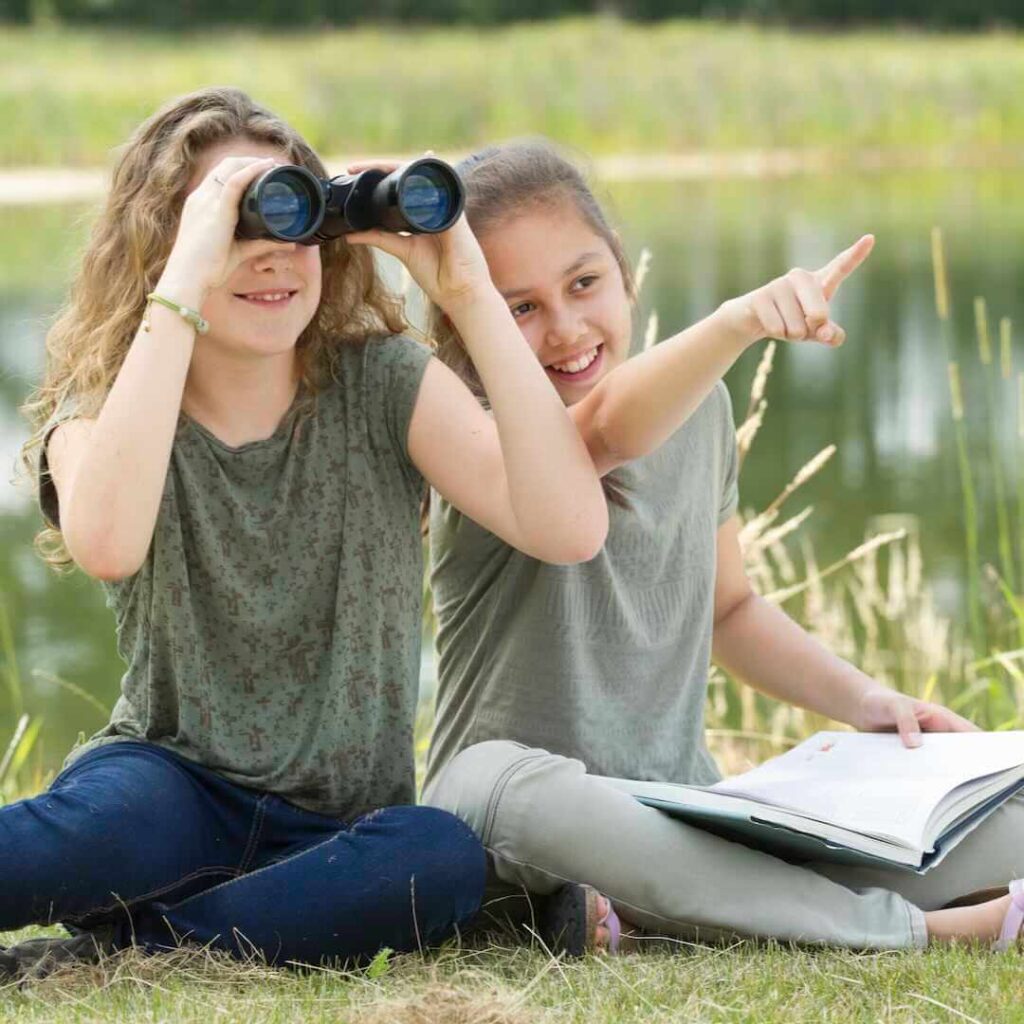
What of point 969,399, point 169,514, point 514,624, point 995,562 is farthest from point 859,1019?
point 969,399

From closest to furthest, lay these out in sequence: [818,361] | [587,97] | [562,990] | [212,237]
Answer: [562,990], [212,237], [818,361], [587,97]

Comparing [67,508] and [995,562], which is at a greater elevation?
[67,508]

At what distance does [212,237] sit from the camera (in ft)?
5.43

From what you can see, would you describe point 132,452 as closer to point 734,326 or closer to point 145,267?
point 145,267

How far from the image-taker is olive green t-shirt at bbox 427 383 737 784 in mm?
1887

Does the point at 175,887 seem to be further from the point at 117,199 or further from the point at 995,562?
the point at 995,562

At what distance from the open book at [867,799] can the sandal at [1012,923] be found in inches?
2.9

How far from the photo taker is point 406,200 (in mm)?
1692

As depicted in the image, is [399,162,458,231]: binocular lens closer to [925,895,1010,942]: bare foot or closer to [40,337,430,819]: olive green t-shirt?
[40,337,430,819]: olive green t-shirt

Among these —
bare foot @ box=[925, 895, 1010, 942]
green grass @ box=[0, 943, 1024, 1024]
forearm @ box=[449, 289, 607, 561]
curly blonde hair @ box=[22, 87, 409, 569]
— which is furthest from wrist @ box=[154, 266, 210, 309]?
bare foot @ box=[925, 895, 1010, 942]

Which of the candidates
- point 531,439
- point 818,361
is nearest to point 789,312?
point 531,439

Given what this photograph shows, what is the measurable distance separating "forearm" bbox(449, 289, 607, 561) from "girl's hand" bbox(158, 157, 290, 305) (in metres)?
0.22

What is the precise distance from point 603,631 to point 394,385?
1.14ft

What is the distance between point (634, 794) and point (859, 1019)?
34 centimetres
